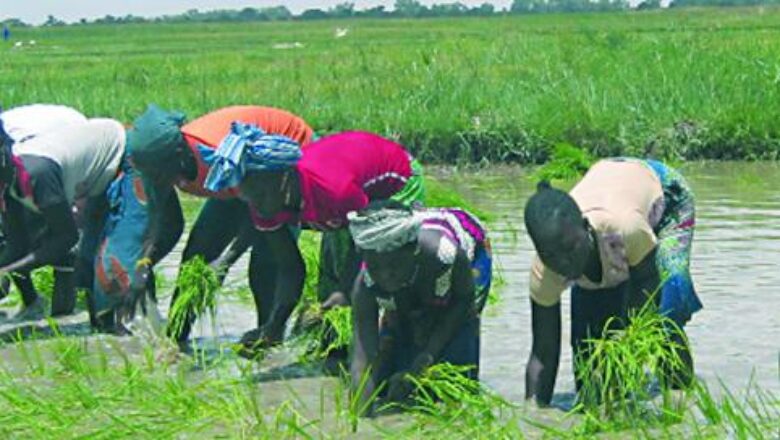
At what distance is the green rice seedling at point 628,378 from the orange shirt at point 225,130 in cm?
216

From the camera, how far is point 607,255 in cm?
621

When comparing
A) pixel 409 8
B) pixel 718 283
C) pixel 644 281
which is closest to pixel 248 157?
pixel 644 281

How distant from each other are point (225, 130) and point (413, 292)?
5.46 feet

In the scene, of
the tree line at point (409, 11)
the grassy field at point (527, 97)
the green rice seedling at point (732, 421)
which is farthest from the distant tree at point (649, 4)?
the green rice seedling at point (732, 421)

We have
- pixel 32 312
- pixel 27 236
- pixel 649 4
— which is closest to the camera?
pixel 27 236

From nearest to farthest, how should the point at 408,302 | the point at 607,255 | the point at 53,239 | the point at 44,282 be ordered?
1. the point at 607,255
2. the point at 408,302
3. the point at 53,239
4. the point at 44,282

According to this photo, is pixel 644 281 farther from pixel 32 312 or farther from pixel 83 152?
pixel 32 312

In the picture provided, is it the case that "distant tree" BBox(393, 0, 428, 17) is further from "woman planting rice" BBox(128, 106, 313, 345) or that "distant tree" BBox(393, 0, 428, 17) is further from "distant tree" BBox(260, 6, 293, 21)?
"woman planting rice" BBox(128, 106, 313, 345)

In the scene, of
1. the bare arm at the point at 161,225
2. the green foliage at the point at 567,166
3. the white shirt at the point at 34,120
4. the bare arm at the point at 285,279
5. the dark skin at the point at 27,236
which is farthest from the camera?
the green foliage at the point at 567,166

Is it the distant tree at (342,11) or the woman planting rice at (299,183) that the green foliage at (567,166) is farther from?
the distant tree at (342,11)

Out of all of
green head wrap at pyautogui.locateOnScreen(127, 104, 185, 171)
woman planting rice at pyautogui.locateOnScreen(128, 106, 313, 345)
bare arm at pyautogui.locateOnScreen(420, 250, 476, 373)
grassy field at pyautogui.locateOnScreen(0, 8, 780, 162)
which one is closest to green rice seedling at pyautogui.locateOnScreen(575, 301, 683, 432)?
bare arm at pyautogui.locateOnScreen(420, 250, 476, 373)

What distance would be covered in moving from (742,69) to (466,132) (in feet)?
13.7

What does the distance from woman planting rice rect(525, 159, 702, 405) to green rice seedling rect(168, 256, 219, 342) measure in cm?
189

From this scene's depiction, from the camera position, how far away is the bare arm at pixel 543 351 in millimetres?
6430
